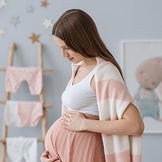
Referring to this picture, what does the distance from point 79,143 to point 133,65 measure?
1353 millimetres

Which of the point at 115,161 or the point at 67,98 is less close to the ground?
the point at 67,98

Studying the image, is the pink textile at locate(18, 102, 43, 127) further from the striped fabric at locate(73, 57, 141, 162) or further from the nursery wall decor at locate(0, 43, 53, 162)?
the striped fabric at locate(73, 57, 141, 162)

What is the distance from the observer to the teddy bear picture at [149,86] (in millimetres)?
2586

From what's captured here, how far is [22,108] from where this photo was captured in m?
2.55

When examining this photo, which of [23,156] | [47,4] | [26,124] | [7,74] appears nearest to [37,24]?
[47,4]

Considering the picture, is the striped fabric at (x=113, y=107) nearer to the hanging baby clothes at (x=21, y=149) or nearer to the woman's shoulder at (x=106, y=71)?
the woman's shoulder at (x=106, y=71)

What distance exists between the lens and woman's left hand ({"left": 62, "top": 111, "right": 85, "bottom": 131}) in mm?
1299

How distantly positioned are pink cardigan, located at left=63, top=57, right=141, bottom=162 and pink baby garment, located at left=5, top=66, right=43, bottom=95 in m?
1.31

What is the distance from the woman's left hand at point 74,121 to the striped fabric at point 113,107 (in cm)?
7

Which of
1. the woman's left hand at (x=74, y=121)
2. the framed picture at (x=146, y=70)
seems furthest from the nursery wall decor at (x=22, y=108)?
the woman's left hand at (x=74, y=121)

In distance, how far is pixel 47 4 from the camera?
2.61 meters

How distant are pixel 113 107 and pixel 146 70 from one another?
1369 mm

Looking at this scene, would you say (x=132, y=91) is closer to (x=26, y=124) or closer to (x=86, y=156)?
(x=26, y=124)

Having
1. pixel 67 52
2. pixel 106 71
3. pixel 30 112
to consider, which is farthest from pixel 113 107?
pixel 30 112
